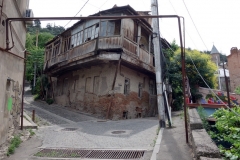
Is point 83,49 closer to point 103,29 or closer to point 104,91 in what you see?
point 103,29

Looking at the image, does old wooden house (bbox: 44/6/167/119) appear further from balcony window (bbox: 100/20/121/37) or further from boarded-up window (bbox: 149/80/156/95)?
boarded-up window (bbox: 149/80/156/95)

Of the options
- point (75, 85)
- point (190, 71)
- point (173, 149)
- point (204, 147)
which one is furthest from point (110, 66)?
point (204, 147)

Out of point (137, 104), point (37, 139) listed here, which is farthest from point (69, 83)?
point (37, 139)

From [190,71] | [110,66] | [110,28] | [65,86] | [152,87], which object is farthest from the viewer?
[190,71]

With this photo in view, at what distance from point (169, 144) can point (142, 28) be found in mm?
12169

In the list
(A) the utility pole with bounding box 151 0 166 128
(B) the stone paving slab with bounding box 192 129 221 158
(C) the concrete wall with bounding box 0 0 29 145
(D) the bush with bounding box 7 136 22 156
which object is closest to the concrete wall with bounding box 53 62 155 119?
(A) the utility pole with bounding box 151 0 166 128

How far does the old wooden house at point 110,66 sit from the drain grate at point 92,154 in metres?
7.98

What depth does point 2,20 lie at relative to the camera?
5.31m

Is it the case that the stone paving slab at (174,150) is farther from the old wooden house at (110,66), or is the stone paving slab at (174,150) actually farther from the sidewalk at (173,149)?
the old wooden house at (110,66)

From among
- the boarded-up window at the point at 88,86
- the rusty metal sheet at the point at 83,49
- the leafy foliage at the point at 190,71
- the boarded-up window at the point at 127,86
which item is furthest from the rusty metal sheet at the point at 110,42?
the leafy foliage at the point at 190,71

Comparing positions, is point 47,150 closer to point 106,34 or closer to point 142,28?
point 106,34

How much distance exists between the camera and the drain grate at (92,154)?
5070mm

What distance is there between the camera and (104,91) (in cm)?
1410

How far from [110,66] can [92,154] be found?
929 cm
